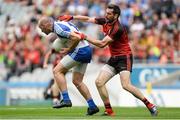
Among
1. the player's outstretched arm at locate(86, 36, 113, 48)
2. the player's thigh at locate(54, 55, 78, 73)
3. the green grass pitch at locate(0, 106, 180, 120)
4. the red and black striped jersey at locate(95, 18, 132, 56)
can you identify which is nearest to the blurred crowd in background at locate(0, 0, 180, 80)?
the green grass pitch at locate(0, 106, 180, 120)

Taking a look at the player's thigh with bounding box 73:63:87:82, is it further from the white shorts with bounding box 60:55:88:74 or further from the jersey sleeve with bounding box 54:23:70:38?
the jersey sleeve with bounding box 54:23:70:38

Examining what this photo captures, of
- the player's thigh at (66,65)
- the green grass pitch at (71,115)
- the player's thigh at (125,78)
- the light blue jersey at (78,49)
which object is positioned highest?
the light blue jersey at (78,49)

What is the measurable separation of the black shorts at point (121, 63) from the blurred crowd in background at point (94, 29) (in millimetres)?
10308

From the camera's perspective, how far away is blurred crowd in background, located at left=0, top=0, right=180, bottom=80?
1139 inches

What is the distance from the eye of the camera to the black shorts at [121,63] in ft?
55.5

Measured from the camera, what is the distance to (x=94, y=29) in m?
31.8

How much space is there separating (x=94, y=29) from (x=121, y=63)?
48.8 feet

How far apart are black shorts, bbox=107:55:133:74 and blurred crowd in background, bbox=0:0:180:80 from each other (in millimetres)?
10308

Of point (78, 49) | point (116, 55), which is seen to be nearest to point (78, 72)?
point (78, 49)

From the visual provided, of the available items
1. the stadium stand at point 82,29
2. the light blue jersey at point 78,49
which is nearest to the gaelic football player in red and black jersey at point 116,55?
the light blue jersey at point 78,49

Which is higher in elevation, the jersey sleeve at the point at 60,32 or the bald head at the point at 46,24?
the bald head at the point at 46,24

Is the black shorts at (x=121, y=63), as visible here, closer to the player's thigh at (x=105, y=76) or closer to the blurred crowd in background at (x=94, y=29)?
the player's thigh at (x=105, y=76)

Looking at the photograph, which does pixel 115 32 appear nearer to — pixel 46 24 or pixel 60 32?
pixel 60 32

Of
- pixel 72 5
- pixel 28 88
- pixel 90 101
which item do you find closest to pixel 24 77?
pixel 28 88
